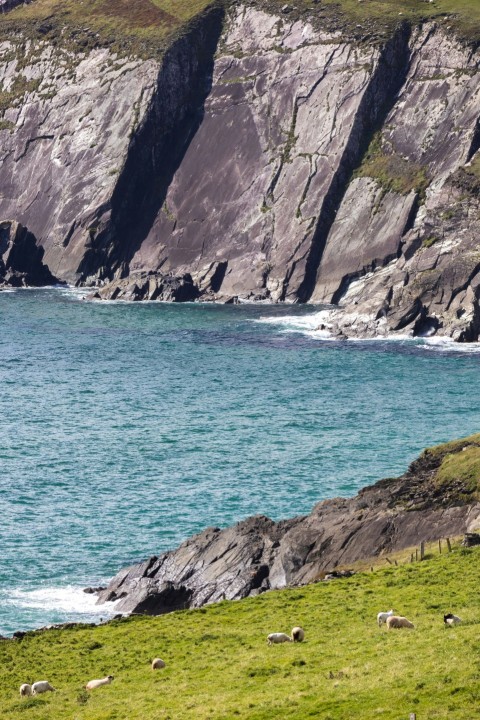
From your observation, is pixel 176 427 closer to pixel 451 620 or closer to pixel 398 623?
pixel 398 623

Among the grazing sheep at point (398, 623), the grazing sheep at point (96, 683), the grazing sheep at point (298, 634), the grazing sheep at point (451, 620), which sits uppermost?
the grazing sheep at point (451, 620)

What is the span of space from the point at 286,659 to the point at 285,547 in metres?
23.1

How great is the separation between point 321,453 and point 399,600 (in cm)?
4268

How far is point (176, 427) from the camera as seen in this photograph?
381ft

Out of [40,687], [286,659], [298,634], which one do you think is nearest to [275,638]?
[298,634]

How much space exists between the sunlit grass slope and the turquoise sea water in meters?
11.0

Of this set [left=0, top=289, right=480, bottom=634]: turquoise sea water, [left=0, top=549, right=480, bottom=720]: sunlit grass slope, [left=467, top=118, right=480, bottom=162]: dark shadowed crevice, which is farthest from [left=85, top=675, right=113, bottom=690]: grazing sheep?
[left=467, top=118, right=480, bottom=162]: dark shadowed crevice

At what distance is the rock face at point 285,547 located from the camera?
74.4 m

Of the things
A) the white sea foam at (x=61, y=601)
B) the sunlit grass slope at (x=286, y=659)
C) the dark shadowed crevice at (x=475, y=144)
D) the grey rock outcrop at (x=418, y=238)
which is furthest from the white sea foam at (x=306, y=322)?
the sunlit grass slope at (x=286, y=659)

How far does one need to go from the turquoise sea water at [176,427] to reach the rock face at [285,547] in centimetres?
372

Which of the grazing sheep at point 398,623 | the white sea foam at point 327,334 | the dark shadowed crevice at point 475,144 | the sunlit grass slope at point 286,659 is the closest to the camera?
the sunlit grass slope at point 286,659

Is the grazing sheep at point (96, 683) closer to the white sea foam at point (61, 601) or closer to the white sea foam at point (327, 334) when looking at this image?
the white sea foam at point (61, 601)

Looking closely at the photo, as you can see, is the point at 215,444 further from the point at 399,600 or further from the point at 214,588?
the point at 399,600

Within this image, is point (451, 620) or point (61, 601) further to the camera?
point (61, 601)
